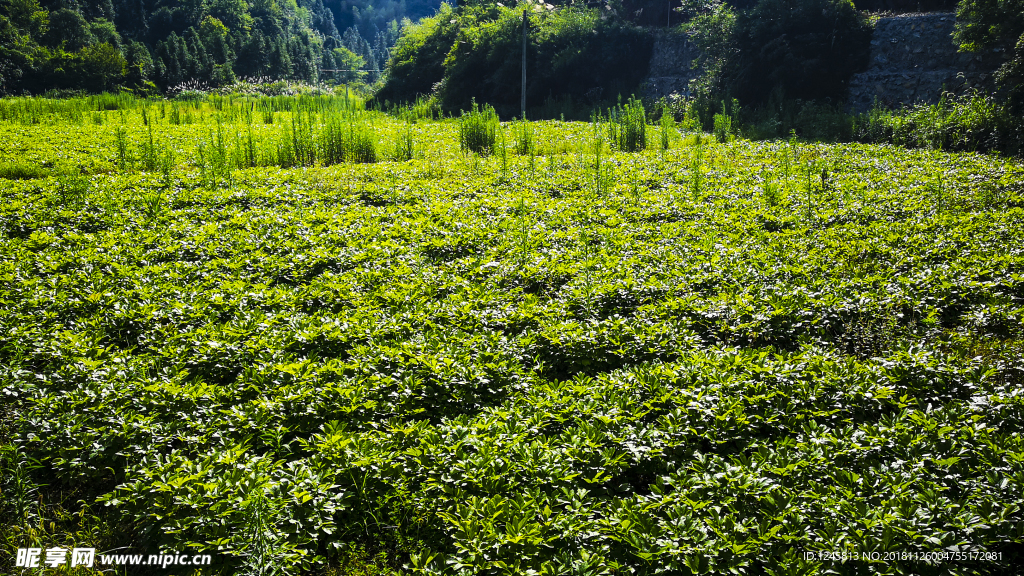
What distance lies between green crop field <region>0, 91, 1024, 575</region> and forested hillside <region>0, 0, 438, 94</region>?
43.2 m

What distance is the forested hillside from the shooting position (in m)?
47.9

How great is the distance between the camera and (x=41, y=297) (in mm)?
4711

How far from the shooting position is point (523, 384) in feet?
12.2

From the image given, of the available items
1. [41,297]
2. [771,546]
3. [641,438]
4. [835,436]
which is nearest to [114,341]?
[41,297]

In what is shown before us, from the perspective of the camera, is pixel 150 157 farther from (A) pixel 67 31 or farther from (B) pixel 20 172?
(A) pixel 67 31

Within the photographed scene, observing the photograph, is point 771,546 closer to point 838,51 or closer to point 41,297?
point 41,297

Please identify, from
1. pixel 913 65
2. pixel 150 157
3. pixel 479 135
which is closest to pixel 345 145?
pixel 479 135

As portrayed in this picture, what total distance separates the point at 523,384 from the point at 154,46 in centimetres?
8884

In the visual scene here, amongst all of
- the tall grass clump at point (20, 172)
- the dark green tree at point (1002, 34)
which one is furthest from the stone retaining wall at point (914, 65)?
the tall grass clump at point (20, 172)

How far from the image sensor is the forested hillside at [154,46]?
157 ft

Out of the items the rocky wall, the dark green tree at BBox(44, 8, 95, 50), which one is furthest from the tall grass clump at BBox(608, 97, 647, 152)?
the dark green tree at BBox(44, 8, 95, 50)

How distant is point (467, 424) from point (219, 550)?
129cm

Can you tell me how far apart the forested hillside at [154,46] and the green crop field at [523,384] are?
43150mm

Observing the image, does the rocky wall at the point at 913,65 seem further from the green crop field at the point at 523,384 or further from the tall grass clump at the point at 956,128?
the green crop field at the point at 523,384
